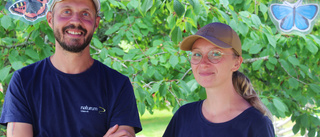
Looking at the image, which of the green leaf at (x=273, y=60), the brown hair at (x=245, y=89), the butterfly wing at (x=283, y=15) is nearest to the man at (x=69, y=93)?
the brown hair at (x=245, y=89)

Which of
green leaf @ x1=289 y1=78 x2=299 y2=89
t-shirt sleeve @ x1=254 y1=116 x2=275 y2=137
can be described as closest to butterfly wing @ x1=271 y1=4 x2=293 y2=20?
green leaf @ x1=289 y1=78 x2=299 y2=89

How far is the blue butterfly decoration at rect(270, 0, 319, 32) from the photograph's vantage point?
2592 mm

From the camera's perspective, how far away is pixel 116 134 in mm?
1540

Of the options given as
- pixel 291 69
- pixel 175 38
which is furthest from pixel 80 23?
pixel 291 69

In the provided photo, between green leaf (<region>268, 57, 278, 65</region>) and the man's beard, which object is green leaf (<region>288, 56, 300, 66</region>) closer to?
green leaf (<region>268, 57, 278, 65</region>)

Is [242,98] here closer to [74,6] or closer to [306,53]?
[74,6]

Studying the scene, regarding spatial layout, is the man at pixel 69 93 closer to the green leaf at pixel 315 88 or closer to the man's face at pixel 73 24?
the man's face at pixel 73 24

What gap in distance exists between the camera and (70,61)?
1597 mm

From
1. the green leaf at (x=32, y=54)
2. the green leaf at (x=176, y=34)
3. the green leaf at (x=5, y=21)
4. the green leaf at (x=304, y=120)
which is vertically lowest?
the green leaf at (x=304, y=120)

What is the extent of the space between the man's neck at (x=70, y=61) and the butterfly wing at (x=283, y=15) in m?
1.55

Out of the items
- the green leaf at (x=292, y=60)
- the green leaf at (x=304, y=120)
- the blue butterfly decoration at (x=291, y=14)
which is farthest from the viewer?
the green leaf at (x=304, y=120)

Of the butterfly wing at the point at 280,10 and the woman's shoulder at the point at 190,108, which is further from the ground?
the butterfly wing at the point at 280,10

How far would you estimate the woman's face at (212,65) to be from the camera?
58.0 inches

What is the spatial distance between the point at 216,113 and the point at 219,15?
105cm
